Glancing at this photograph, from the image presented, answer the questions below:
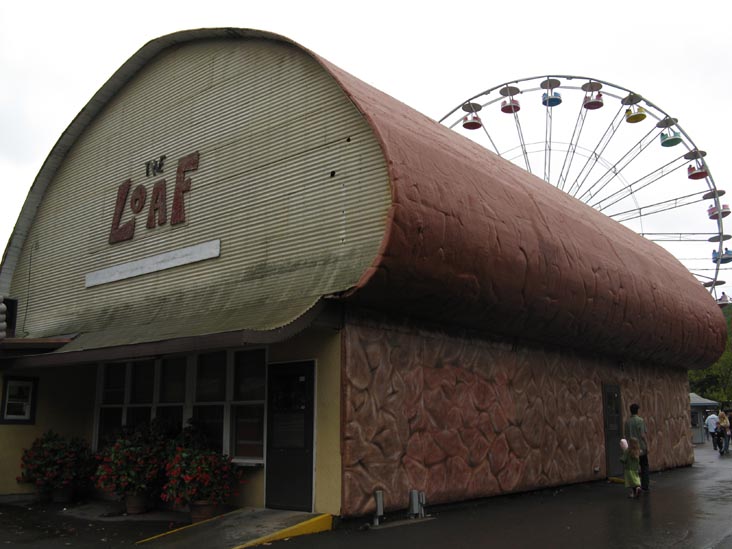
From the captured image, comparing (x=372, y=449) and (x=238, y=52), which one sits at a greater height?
(x=238, y=52)

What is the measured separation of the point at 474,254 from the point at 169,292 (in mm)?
5805

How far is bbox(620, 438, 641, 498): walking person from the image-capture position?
42.2 ft

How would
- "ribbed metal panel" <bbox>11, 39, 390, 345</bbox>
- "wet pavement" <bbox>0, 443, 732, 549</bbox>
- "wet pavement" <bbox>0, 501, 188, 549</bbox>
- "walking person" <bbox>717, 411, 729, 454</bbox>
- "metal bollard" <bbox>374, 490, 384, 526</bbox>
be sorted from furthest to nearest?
"walking person" <bbox>717, 411, 729, 454</bbox> < "ribbed metal panel" <bbox>11, 39, 390, 345</bbox> < "metal bollard" <bbox>374, 490, 384, 526</bbox> < "wet pavement" <bbox>0, 501, 188, 549</bbox> < "wet pavement" <bbox>0, 443, 732, 549</bbox>

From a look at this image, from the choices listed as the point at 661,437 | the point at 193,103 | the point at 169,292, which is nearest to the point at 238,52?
the point at 193,103

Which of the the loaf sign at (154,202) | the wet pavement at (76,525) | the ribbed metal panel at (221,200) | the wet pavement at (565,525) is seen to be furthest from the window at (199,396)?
the the loaf sign at (154,202)

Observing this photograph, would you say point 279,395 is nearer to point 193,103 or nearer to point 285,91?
point 285,91

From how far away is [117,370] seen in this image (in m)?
14.0

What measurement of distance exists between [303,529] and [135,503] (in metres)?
3.67

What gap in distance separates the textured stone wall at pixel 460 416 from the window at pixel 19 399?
7.38 m

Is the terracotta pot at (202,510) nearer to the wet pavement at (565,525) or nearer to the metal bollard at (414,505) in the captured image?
the wet pavement at (565,525)

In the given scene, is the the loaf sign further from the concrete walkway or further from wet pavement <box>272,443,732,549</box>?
wet pavement <box>272,443,732,549</box>

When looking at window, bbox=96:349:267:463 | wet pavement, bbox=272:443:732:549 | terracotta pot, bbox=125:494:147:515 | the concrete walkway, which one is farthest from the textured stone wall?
terracotta pot, bbox=125:494:147:515

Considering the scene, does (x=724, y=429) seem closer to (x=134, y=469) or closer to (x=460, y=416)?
(x=460, y=416)

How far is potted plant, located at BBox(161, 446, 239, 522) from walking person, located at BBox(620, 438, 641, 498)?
7.10m
